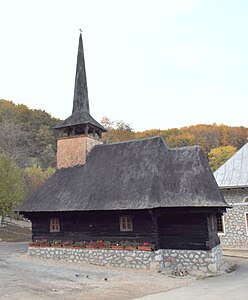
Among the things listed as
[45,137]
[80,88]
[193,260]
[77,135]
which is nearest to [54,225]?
[77,135]

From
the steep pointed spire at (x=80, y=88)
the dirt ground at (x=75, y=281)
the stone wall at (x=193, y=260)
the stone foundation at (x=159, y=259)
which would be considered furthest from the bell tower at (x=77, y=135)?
the stone wall at (x=193, y=260)

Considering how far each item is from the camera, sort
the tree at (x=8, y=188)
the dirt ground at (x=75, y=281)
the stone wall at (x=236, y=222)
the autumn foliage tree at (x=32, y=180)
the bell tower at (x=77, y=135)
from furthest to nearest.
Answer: the autumn foliage tree at (x=32, y=180)
the tree at (x=8, y=188)
the stone wall at (x=236, y=222)
the bell tower at (x=77, y=135)
the dirt ground at (x=75, y=281)

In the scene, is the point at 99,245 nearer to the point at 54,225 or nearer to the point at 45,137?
the point at 54,225

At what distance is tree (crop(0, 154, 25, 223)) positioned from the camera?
23.2 m

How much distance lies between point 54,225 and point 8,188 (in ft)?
32.3

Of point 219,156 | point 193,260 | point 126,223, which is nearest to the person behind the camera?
point 193,260

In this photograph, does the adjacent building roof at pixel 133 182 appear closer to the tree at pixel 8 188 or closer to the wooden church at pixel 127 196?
the wooden church at pixel 127 196

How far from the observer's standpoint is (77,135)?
17734mm

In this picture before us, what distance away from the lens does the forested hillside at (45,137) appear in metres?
43.6

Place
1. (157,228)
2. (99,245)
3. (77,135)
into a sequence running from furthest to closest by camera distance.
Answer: (77,135), (99,245), (157,228)

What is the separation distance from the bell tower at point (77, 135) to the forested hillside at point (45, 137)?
15.1 meters

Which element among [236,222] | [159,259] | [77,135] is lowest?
[159,259]

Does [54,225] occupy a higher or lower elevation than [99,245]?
higher

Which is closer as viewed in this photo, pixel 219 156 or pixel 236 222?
pixel 236 222
